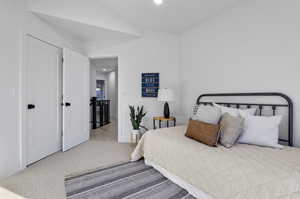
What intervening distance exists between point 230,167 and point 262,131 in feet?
2.48

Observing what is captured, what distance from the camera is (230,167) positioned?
1208mm

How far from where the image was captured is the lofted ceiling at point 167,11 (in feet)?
7.86

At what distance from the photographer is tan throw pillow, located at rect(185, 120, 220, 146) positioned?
5.34 feet

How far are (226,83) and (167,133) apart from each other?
4.40 feet

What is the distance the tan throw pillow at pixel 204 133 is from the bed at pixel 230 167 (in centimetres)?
7

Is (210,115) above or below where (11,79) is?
below

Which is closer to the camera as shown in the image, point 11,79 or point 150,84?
point 11,79

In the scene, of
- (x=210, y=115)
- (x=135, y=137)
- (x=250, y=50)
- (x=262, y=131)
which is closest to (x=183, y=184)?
(x=210, y=115)

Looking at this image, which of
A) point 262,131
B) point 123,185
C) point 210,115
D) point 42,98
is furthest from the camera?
point 42,98

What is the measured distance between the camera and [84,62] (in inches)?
137

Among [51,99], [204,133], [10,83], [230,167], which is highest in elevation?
[10,83]

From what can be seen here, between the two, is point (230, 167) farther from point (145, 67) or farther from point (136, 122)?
point (145, 67)

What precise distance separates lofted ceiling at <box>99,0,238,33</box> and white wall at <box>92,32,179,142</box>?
35 cm

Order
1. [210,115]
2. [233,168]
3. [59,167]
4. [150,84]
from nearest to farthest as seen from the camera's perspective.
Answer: [233,168]
[210,115]
[59,167]
[150,84]
